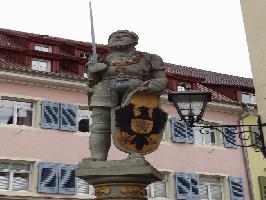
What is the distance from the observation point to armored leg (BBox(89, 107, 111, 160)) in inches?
214

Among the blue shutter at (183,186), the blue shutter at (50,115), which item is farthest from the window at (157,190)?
the blue shutter at (50,115)

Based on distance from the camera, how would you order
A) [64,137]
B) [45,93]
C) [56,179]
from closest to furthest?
[56,179], [64,137], [45,93]

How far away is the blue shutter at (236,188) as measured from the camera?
63.9 ft

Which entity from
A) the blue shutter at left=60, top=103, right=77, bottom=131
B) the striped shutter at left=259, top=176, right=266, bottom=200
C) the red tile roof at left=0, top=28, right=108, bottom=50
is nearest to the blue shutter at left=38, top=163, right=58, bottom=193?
the blue shutter at left=60, top=103, right=77, bottom=131

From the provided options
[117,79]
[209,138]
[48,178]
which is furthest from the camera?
[209,138]

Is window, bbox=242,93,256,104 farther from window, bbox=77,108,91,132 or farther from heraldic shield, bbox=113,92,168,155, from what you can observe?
heraldic shield, bbox=113,92,168,155

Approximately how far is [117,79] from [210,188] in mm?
14690

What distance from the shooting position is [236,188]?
19.7 metres

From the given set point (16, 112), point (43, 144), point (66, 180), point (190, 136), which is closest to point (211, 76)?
point (190, 136)

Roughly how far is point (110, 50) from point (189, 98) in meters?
1.11

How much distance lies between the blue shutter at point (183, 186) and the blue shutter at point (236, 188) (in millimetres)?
1915

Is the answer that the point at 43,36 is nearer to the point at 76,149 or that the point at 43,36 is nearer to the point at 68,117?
the point at 68,117

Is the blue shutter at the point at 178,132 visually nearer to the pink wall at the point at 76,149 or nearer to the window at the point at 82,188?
the pink wall at the point at 76,149

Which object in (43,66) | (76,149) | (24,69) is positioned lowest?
(76,149)
